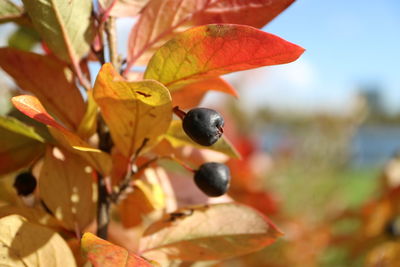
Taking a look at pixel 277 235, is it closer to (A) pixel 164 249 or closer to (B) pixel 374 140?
(A) pixel 164 249

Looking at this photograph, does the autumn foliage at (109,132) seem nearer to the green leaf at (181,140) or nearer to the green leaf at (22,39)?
the green leaf at (181,140)

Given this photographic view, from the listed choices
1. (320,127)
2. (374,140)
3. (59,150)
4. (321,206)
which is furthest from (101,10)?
(374,140)

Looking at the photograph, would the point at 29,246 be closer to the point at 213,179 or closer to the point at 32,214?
the point at 32,214

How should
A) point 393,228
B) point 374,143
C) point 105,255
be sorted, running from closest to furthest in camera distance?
point 105,255 < point 393,228 < point 374,143

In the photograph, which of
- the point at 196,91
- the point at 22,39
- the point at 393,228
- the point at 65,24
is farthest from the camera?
the point at 393,228

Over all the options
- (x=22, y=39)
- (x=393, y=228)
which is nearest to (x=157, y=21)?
(x=22, y=39)

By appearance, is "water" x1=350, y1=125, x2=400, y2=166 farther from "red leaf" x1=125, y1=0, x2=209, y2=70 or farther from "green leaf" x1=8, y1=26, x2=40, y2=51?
"red leaf" x1=125, y1=0, x2=209, y2=70
